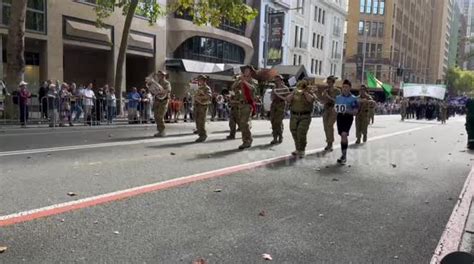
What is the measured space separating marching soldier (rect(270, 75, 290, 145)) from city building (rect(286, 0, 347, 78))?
38.6 meters

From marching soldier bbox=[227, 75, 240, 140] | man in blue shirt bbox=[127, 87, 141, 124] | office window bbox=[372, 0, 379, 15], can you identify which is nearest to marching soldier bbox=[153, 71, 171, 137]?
marching soldier bbox=[227, 75, 240, 140]

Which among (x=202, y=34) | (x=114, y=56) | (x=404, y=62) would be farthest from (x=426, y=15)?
(x=114, y=56)

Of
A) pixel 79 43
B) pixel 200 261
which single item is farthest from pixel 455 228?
pixel 79 43

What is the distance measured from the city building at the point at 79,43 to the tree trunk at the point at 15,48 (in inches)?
106

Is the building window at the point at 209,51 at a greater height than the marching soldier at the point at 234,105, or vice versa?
the building window at the point at 209,51

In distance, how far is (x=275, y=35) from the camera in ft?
140

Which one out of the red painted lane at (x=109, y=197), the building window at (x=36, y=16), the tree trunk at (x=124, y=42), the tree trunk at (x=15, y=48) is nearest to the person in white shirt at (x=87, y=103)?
the tree trunk at (x=15, y=48)

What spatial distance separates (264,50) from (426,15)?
314 feet

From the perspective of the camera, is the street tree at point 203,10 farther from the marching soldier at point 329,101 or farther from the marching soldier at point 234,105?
the marching soldier at point 329,101

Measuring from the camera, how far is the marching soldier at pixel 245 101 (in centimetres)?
1126

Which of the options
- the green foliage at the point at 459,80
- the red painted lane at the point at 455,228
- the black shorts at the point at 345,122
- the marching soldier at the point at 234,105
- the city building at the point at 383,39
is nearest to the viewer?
the red painted lane at the point at 455,228

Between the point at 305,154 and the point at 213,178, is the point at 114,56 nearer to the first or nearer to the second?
the point at 305,154

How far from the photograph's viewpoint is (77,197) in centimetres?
586

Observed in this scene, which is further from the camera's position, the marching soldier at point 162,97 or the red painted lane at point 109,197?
the marching soldier at point 162,97
